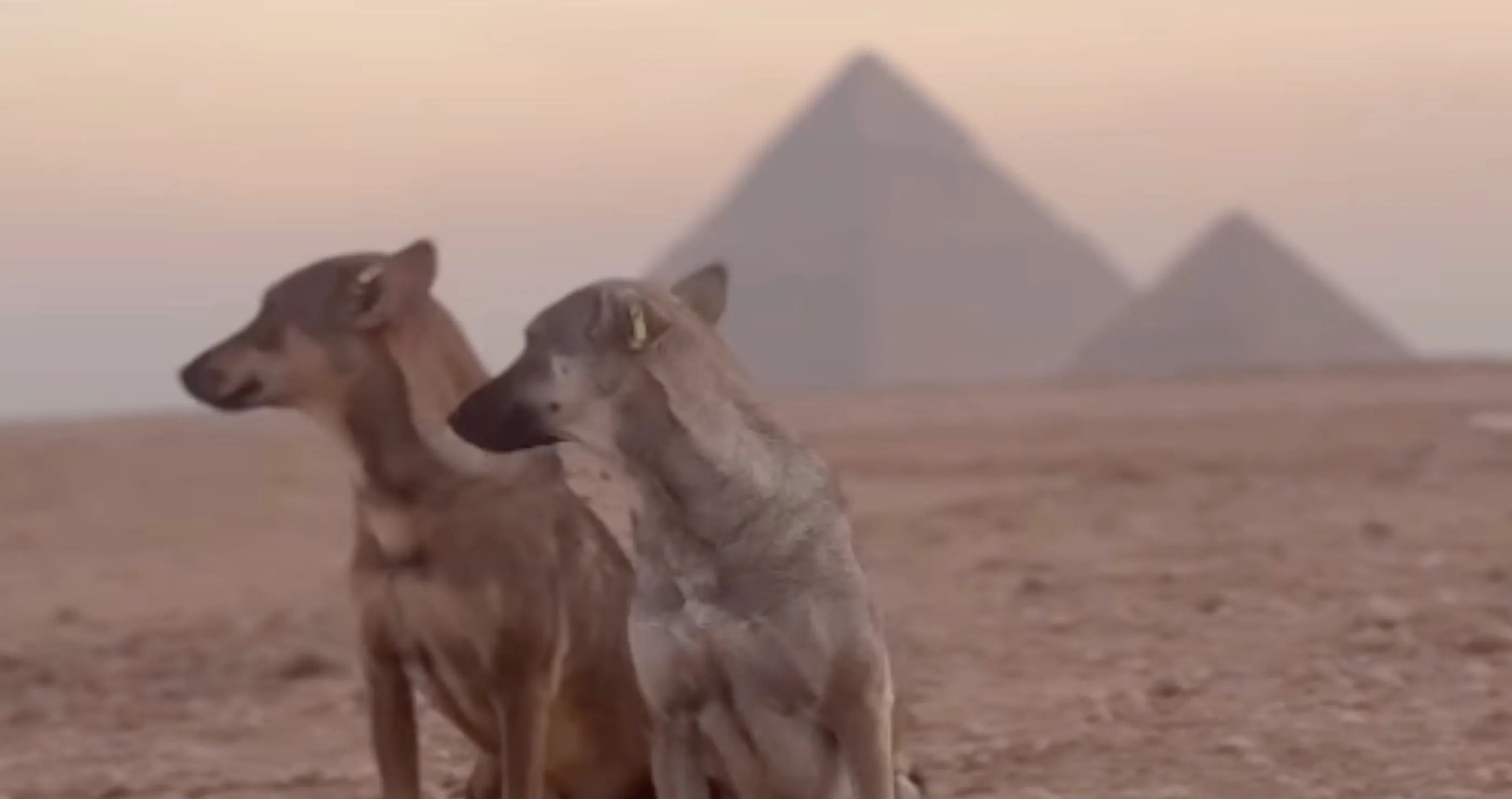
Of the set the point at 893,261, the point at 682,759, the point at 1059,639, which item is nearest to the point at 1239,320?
the point at 893,261

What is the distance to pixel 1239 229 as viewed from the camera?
101m

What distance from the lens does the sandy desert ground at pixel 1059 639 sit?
8734 millimetres

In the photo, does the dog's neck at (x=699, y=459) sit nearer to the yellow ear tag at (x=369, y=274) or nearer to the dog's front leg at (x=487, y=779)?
the yellow ear tag at (x=369, y=274)

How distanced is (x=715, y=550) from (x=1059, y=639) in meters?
6.17

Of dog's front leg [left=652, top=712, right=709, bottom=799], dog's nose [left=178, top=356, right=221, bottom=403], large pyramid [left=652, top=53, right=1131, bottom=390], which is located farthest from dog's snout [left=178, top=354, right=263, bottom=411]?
large pyramid [left=652, top=53, right=1131, bottom=390]

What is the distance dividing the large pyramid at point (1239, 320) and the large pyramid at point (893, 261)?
23.0 ft

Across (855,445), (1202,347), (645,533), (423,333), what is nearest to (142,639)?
(423,333)

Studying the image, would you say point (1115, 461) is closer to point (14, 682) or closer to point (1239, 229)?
point (14, 682)

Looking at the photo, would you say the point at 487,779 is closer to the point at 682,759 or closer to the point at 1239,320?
the point at 682,759

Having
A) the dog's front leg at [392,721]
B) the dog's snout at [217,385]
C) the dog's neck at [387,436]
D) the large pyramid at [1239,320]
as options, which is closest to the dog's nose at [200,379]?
the dog's snout at [217,385]

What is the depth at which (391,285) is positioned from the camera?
273 inches

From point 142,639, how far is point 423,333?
8.11 meters

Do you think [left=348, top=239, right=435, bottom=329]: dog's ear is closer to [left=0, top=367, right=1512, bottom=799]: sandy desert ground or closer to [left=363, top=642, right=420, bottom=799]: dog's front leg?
[left=363, top=642, right=420, bottom=799]: dog's front leg

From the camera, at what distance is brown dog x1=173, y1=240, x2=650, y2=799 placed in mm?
6801
